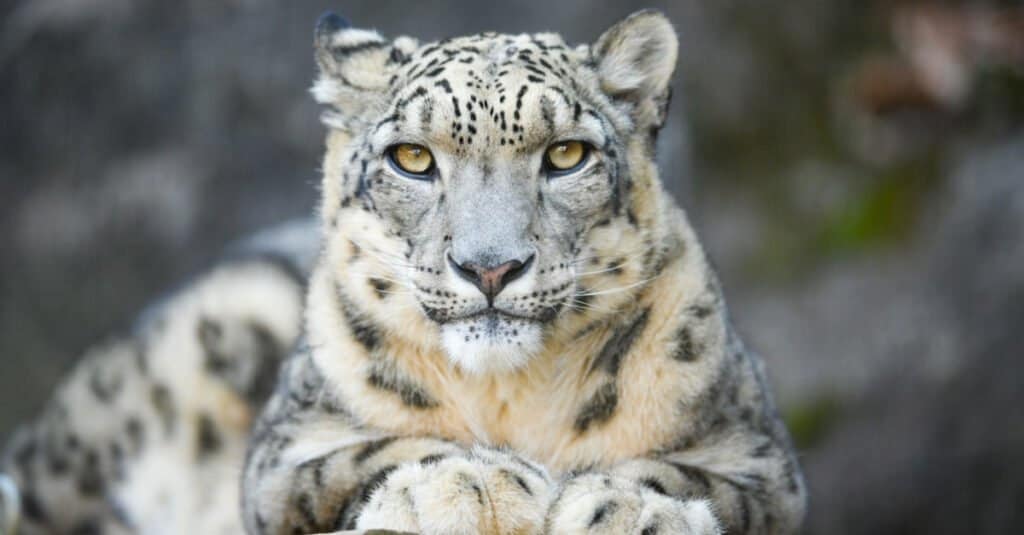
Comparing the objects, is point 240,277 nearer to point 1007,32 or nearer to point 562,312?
point 562,312

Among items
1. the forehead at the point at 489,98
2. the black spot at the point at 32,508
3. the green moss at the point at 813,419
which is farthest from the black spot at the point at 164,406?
the green moss at the point at 813,419

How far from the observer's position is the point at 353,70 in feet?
14.4

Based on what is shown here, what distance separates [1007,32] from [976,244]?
193 centimetres

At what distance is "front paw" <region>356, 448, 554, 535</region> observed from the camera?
3.50 m

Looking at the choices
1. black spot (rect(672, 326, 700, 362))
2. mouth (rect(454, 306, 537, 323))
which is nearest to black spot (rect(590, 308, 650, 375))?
black spot (rect(672, 326, 700, 362))

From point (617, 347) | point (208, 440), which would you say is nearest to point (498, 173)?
point (617, 347)

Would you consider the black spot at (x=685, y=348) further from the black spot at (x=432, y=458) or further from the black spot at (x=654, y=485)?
the black spot at (x=432, y=458)

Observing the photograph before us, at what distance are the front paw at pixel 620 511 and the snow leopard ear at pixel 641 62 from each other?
123 centimetres

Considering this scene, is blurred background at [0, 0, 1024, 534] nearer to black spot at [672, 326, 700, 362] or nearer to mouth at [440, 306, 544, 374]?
black spot at [672, 326, 700, 362]

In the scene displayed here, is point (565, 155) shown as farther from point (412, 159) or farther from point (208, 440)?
point (208, 440)

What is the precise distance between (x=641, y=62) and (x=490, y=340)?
111cm

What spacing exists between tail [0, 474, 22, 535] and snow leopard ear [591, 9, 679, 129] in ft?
9.42

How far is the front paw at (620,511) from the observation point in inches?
138

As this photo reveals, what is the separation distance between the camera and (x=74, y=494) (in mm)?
6301
